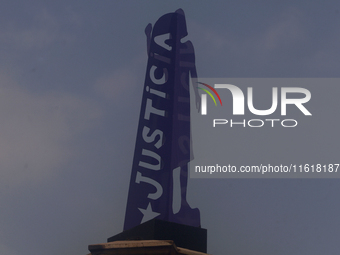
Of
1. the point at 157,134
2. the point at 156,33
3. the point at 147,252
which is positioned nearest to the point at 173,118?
the point at 157,134

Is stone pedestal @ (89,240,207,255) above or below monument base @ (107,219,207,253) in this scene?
below

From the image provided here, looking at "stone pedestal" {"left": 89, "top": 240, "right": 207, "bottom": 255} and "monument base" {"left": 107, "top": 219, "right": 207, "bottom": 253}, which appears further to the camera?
"monument base" {"left": 107, "top": 219, "right": 207, "bottom": 253}

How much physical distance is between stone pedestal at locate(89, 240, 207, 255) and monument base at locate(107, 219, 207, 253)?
4.32ft

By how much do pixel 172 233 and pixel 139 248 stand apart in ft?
6.73

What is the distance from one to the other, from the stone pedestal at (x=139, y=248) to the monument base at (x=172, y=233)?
132 cm

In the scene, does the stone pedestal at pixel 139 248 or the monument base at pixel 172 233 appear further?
the monument base at pixel 172 233

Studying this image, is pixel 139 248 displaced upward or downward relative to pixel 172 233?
downward

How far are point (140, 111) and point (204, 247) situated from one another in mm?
4586

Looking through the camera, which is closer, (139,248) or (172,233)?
(139,248)

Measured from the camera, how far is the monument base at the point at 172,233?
11508 millimetres

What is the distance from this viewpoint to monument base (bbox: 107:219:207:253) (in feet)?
37.8

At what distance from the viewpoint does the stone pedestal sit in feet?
31.9

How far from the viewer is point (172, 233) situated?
462 inches

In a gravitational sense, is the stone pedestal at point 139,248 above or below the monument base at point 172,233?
below
